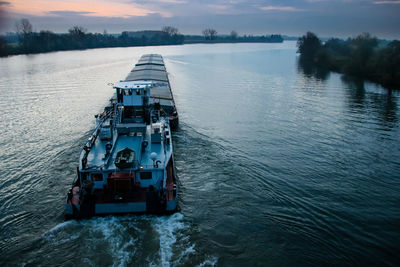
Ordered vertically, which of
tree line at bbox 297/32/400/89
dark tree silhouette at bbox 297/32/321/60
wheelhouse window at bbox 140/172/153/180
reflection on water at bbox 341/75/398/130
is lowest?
wheelhouse window at bbox 140/172/153/180

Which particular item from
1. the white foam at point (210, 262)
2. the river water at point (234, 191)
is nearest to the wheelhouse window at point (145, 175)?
the river water at point (234, 191)

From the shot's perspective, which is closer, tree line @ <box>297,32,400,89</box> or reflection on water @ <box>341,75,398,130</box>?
reflection on water @ <box>341,75,398,130</box>

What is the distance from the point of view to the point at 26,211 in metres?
14.8

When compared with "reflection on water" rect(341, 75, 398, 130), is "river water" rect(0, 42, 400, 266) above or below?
below

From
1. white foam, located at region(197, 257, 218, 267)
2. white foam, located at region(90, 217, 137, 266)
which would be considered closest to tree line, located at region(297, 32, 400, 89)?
white foam, located at region(197, 257, 218, 267)

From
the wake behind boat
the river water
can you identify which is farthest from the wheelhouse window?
the river water

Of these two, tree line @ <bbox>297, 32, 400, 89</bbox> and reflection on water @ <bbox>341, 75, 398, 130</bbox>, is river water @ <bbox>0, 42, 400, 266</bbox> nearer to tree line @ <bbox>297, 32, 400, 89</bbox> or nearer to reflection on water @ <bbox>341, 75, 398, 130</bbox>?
reflection on water @ <bbox>341, 75, 398, 130</bbox>

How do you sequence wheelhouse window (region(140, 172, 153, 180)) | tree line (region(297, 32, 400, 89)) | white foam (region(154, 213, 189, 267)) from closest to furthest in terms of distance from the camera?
white foam (region(154, 213, 189, 267)), wheelhouse window (region(140, 172, 153, 180)), tree line (region(297, 32, 400, 89))

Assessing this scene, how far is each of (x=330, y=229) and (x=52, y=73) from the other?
59.0m

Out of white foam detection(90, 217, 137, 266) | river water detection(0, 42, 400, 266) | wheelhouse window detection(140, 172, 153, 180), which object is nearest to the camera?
white foam detection(90, 217, 137, 266)

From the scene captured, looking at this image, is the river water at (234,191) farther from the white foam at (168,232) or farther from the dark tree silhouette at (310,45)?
the dark tree silhouette at (310,45)

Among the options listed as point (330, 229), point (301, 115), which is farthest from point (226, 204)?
point (301, 115)

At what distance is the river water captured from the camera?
12.2m

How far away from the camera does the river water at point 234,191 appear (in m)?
12.2
